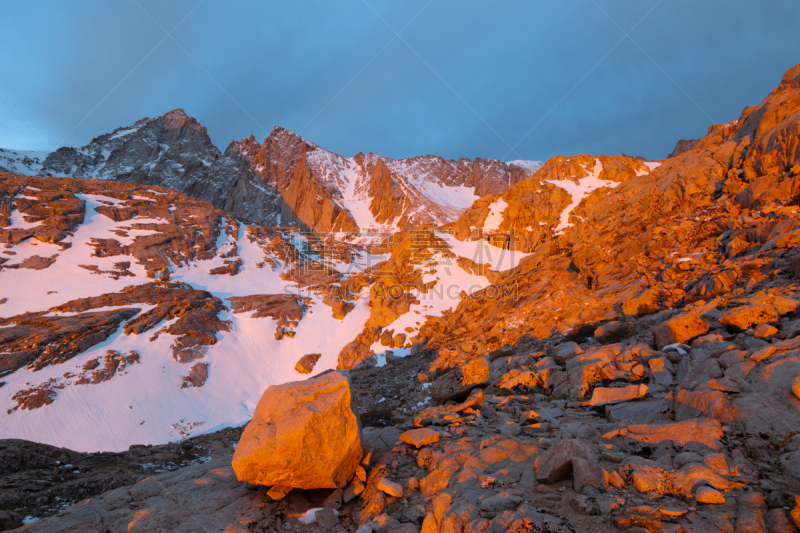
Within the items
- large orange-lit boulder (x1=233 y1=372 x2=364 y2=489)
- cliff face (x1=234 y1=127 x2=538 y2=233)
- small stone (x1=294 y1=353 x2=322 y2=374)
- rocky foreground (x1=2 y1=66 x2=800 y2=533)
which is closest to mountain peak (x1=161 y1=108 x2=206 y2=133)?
cliff face (x1=234 y1=127 x2=538 y2=233)

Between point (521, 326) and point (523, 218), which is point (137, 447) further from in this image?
point (523, 218)

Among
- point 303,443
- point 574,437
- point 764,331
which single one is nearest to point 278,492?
point 303,443

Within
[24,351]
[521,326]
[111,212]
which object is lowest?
[521,326]

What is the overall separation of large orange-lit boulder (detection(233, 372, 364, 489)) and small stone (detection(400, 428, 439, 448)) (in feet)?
4.42

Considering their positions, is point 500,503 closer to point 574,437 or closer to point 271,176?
point 574,437

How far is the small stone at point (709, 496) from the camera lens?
3.65 metres

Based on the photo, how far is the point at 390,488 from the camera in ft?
20.4

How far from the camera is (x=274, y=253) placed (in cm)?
6600

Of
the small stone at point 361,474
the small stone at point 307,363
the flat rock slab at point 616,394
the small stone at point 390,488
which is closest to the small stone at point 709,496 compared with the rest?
the small stone at point 390,488

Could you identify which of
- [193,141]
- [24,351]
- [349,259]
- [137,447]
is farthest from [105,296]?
[193,141]

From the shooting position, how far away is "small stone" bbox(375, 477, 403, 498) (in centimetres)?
616

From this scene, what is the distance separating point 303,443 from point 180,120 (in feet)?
652

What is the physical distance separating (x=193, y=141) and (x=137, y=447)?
556ft

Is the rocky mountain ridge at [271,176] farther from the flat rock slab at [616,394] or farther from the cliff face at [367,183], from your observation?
the flat rock slab at [616,394]
